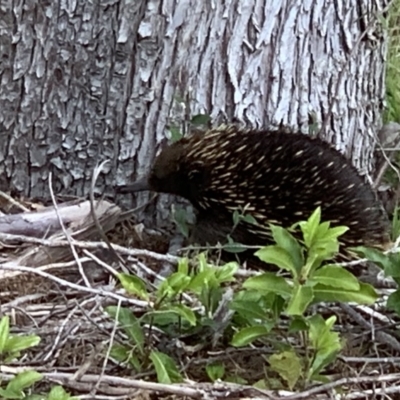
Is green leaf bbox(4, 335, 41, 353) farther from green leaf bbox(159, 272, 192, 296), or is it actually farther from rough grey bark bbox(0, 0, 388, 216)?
rough grey bark bbox(0, 0, 388, 216)

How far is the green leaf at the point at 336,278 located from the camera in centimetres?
164

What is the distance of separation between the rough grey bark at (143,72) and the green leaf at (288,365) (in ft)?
3.98

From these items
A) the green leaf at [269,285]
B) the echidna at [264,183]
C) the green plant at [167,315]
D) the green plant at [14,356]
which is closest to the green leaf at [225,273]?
the green plant at [167,315]

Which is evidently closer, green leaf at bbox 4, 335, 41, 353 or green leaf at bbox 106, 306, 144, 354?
green leaf at bbox 4, 335, 41, 353

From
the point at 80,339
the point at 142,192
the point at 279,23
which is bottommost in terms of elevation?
the point at 80,339

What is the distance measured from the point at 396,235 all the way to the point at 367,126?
1.38 ft

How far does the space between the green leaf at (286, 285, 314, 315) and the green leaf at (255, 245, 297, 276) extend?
1.5 inches

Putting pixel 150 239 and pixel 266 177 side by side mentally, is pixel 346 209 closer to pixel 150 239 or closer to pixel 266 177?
pixel 266 177

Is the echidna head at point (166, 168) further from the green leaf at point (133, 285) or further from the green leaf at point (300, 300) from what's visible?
the green leaf at point (300, 300)

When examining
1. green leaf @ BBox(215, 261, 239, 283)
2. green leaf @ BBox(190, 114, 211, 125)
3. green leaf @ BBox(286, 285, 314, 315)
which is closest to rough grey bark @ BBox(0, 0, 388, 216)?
green leaf @ BBox(190, 114, 211, 125)

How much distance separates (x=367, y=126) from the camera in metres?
3.13

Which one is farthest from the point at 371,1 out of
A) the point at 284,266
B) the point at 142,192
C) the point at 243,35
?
the point at 284,266

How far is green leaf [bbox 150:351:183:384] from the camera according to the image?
170 cm

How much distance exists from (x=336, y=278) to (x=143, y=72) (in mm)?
1294
